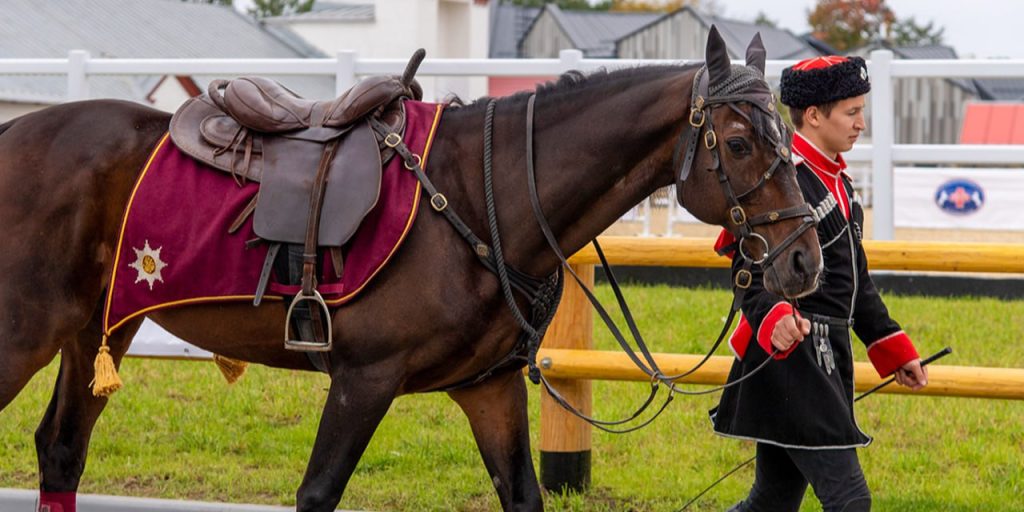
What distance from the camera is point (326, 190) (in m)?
3.99

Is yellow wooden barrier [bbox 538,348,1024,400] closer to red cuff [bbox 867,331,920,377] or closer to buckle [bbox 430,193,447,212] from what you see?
red cuff [bbox 867,331,920,377]

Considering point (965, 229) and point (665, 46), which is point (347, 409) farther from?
point (665, 46)

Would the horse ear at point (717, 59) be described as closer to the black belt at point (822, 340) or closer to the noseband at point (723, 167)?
the noseband at point (723, 167)

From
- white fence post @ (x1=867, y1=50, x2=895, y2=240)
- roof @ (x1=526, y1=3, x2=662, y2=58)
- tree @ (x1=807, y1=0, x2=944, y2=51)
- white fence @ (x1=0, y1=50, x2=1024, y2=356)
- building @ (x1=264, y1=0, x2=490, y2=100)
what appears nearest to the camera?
white fence @ (x1=0, y1=50, x2=1024, y2=356)

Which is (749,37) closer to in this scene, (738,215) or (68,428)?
(68,428)

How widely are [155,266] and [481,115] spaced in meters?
1.12

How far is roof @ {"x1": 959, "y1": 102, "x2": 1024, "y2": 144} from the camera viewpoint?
3238 cm

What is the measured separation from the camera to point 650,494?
18.7 ft

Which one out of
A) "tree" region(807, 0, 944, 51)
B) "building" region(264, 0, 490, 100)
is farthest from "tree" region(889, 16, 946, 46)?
"building" region(264, 0, 490, 100)

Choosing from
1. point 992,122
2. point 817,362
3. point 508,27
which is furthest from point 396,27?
point 817,362

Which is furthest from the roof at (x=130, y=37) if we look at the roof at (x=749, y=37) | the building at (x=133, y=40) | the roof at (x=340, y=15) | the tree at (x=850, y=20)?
the tree at (x=850, y=20)

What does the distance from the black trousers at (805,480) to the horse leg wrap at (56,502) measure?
2358mm

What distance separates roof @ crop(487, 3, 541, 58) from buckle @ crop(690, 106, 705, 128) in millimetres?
53998

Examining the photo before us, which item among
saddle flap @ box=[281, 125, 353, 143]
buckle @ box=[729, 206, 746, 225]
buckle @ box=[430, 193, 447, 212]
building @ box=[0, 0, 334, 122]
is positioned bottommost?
buckle @ box=[729, 206, 746, 225]
